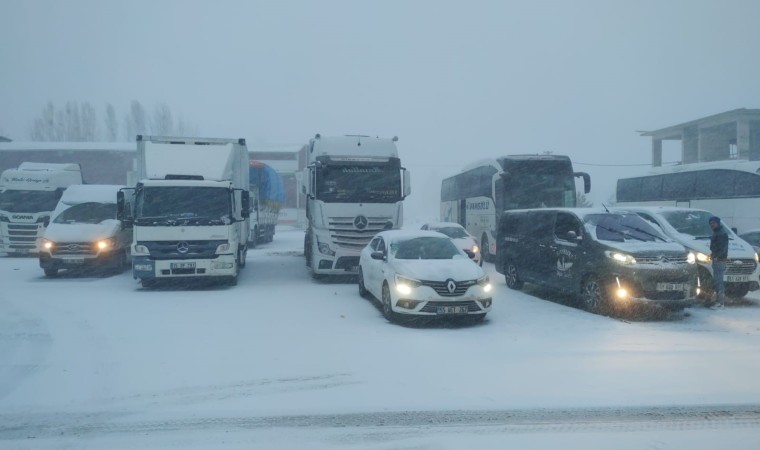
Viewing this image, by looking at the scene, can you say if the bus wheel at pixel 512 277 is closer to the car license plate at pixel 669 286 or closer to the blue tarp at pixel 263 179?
the car license plate at pixel 669 286

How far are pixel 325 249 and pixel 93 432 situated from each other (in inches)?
423

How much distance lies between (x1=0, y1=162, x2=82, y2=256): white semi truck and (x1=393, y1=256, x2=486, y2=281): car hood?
18.5m

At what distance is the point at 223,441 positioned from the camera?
16.8 ft

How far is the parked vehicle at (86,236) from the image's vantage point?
1680 cm

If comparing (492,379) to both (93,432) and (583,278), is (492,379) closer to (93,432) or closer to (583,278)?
(93,432)

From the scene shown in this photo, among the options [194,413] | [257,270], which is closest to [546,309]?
[194,413]

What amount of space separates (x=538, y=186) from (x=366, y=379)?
14.8 meters

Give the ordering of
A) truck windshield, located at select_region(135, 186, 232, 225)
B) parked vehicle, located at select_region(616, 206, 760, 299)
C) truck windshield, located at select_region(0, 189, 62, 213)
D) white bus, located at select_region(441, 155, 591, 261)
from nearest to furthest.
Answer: parked vehicle, located at select_region(616, 206, 760, 299) < truck windshield, located at select_region(135, 186, 232, 225) < white bus, located at select_region(441, 155, 591, 261) < truck windshield, located at select_region(0, 189, 62, 213)

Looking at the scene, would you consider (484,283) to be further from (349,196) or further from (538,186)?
(538,186)

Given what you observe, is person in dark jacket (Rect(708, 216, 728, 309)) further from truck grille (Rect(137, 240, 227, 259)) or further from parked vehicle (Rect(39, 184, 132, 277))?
parked vehicle (Rect(39, 184, 132, 277))

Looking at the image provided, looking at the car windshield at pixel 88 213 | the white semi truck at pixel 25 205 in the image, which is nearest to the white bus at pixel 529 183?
the car windshield at pixel 88 213

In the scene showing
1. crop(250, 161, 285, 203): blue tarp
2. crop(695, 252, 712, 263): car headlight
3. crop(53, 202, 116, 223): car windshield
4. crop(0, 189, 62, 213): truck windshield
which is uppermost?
crop(250, 161, 285, 203): blue tarp

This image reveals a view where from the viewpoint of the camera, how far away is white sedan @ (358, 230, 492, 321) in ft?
33.3

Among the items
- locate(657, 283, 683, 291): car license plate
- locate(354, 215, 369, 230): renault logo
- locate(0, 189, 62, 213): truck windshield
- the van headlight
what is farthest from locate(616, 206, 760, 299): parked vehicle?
locate(0, 189, 62, 213): truck windshield
